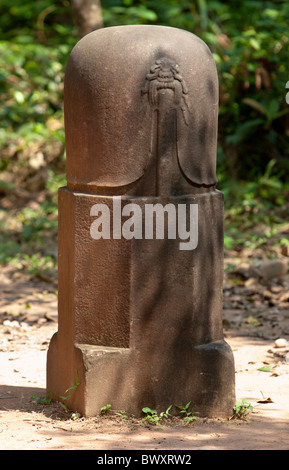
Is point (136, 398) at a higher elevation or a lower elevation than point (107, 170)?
lower

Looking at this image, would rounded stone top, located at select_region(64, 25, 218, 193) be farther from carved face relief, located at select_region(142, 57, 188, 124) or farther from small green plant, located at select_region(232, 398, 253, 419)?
small green plant, located at select_region(232, 398, 253, 419)

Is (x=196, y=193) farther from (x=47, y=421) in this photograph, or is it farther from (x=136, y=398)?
(x=47, y=421)

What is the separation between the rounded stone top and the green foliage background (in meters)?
4.06

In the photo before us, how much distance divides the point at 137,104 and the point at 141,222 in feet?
1.84

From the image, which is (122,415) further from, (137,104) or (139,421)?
(137,104)

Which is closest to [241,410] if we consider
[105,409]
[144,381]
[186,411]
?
[186,411]

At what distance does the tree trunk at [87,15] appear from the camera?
26.8ft

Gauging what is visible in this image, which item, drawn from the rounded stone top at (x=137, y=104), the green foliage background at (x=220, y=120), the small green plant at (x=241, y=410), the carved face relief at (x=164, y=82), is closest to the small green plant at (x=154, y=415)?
the small green plant at (x=241, y=410)

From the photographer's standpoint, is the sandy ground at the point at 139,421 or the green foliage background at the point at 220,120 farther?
the green foliage background at the point at 220,120

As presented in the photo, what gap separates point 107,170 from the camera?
344cm

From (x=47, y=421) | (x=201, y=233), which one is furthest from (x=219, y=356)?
(x=47, y=421)

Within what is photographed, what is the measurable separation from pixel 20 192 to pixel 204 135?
20.0 feet

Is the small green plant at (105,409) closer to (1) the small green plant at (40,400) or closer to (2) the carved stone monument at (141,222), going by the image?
(2) the carved stone monument at (141,222)

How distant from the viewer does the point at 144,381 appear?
11.6 feet
